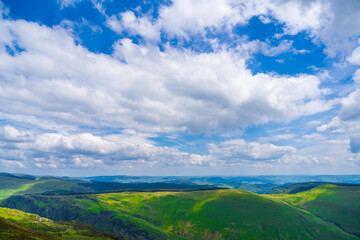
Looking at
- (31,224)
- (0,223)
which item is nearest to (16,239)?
(0,223)

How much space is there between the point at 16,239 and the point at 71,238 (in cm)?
6438

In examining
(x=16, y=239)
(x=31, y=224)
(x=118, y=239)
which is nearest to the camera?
(x=16, y=239)

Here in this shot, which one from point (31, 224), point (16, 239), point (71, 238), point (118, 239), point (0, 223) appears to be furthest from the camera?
point (118, 239)

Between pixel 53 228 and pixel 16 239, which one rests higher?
pixel 16 239

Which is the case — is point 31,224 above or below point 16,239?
below

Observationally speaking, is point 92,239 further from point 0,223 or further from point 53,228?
point 0,223

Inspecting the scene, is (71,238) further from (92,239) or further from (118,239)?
(118,239)

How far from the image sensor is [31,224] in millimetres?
156500

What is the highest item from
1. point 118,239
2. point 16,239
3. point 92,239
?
point 16,239

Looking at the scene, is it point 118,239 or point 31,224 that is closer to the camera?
point 31,224

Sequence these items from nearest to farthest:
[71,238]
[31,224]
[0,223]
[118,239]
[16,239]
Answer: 1. [16,239]
2. [0,223]
3. [71,238]
4. [31,224]
5. [118,239]

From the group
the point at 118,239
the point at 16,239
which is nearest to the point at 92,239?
the point at 118,239

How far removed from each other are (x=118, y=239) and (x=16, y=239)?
110 metres

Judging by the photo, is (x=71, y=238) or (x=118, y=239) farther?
(x=118, y=239)
